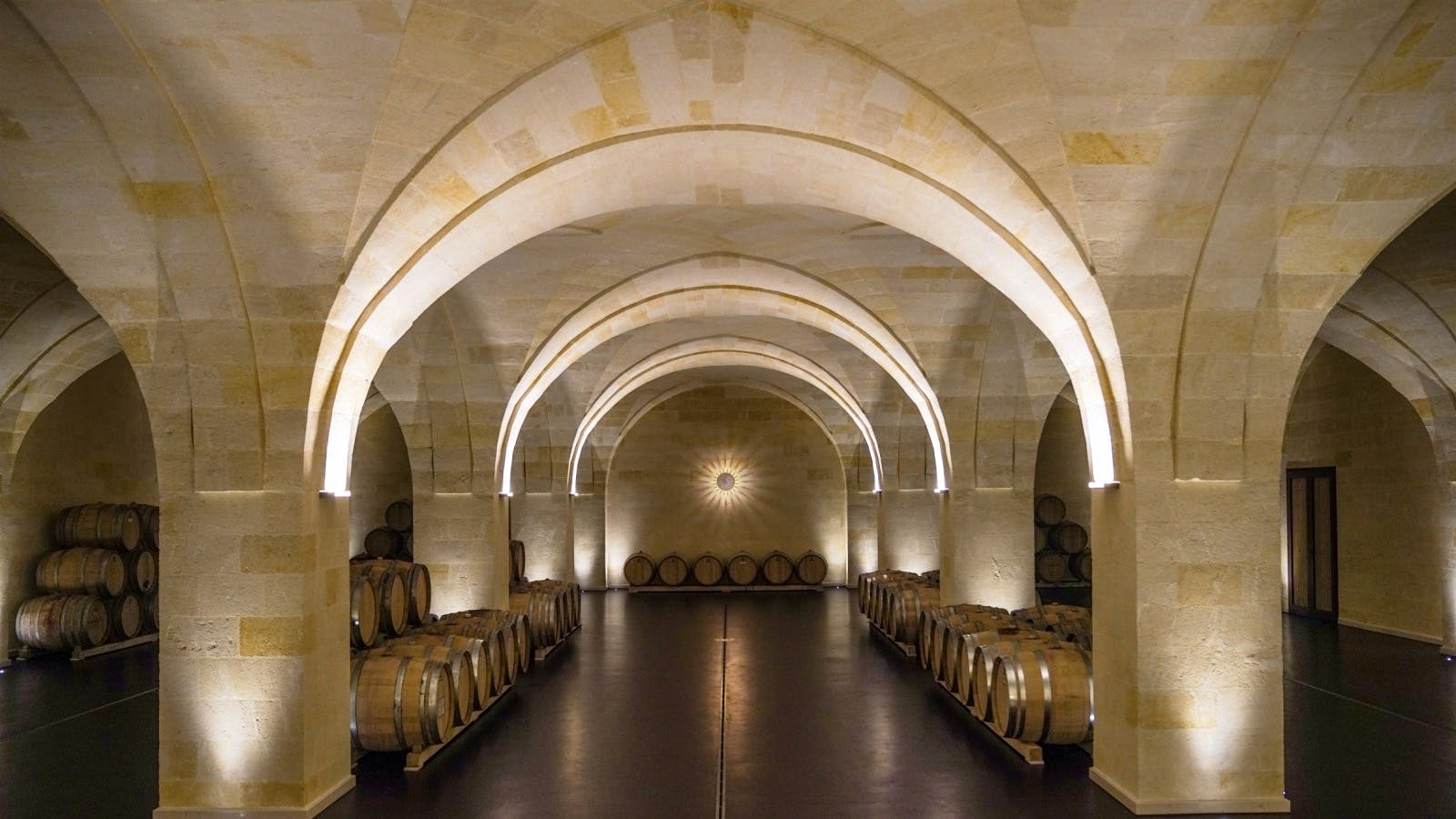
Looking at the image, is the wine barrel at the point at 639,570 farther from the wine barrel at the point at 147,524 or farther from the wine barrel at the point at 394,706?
the wine barrel at the point at 394,706

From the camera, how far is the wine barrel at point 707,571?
20.3 metres

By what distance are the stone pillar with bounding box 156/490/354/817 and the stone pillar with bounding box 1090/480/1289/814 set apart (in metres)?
4.53

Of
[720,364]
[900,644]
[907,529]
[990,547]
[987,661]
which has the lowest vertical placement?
[900,644]

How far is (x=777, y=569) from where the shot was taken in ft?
66.1

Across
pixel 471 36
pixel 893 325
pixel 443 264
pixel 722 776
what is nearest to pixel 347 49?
pixel 471 36

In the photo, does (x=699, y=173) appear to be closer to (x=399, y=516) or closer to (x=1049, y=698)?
(x=1049, y=698)

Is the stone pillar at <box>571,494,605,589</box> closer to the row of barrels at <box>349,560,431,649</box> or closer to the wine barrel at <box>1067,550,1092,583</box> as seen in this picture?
the wine barrel at <box>1067,550,1092,583</box>

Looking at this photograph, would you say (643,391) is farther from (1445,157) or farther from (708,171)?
(1445,157)

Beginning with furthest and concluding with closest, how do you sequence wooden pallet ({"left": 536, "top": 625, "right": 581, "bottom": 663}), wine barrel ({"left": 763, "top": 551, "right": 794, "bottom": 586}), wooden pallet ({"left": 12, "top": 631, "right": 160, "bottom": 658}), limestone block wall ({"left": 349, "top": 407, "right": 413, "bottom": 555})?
wine barrel ({"left": 763, "top": 551, "right": 794, "bottom": 586}) < limestone block wall ({"left": 349, "top": 407, "right": 413, "bottom": 555}) < wooden pallet ({"left": 536, "top": 625, "right": 581, "bottom": 663}) < wooden pallet ({"left": 12, "top": 631, "right": 160, "bottom": 658})

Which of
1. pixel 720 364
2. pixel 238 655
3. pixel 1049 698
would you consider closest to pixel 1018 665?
pixel 1049 698

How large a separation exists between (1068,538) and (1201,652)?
13.3m

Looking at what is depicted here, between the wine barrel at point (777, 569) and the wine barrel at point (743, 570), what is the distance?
9.5 inches

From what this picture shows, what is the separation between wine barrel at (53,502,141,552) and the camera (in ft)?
39.3

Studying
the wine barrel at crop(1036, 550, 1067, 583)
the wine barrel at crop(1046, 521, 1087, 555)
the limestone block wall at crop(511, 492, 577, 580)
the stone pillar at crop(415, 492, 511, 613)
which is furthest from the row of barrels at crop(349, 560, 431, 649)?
the wine barrel at crop(1046, 521, 1087, 555)
